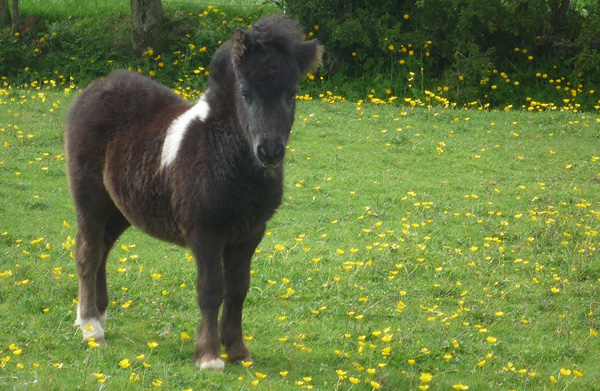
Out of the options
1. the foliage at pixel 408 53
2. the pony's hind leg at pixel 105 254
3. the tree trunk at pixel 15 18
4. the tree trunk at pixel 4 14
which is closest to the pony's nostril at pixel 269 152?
the pony's hind leg at pixel 105 254

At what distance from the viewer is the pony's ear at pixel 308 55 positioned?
16.8 ft

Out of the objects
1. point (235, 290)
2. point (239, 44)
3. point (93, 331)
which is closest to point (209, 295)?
point (235, 290)

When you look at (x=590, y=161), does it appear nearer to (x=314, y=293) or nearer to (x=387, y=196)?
(x=387, y=196)

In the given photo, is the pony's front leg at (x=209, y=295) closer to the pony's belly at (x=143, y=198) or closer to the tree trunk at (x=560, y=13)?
the pony's belly at (x=143, y=198)

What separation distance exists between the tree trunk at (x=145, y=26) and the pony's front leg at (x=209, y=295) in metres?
11.5

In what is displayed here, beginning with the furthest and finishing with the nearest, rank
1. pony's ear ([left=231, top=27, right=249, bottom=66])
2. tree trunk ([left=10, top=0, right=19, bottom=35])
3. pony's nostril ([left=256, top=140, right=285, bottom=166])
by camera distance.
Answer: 1. tree trunk ([left=10, top=0, right=19, bottom=35])
2. pony's ear ([left=231, top=27, right=249, bottom=66])
3. pony's nostril ([left=256, top=140, right=285, bottom=166])

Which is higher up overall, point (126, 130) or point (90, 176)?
point (126, 130)

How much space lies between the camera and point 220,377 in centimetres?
490

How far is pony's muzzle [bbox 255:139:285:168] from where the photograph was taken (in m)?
4.66

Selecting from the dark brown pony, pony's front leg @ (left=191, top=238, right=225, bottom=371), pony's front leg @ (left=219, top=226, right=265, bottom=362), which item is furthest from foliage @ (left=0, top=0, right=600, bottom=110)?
pony's front leg @ (left=191, top=238, right=225, bottom=371)

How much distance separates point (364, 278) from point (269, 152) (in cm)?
268

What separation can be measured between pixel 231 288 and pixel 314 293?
1.55 m

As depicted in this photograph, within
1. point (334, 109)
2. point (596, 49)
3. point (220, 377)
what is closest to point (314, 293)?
point (220, 377)

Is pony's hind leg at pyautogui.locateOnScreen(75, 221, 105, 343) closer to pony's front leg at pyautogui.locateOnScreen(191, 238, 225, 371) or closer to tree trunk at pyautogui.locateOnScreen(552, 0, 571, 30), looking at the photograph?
pony's front leg at pyautogui.locateOnScreen(191, 238, 225, 371)
